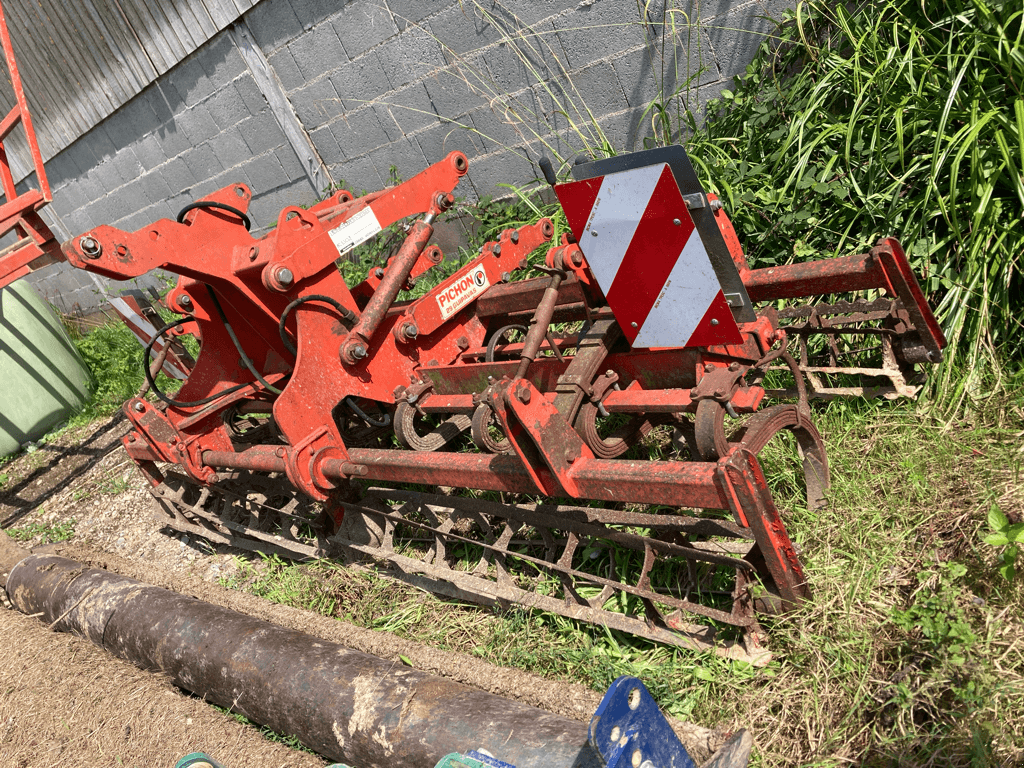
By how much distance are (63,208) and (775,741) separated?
33.1 feet

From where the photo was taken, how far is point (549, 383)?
3.01 metres

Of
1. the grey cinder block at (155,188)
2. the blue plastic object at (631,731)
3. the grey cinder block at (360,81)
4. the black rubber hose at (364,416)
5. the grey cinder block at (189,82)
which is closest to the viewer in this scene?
the blue plastic object at (631,731)

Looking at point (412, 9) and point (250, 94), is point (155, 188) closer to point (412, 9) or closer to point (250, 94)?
point (250, 94)

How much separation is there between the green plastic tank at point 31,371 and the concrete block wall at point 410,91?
173 cm

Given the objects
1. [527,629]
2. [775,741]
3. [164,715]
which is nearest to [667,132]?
[527,629]

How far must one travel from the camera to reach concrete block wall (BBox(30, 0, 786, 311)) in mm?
4418

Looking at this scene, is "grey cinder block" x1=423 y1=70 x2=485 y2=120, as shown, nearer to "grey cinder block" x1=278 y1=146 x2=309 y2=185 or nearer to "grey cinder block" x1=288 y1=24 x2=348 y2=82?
"grey cinder block" x1=288 y1=24 x2=348 y2=82

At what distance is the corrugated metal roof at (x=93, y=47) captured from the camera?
651 cm

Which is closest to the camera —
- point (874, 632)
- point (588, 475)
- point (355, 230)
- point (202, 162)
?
point (874, 632)

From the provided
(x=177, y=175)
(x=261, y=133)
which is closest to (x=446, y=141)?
(x=261, y=133)

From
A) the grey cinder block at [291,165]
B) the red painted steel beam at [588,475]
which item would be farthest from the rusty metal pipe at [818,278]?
the grey cinder block at [291,165]

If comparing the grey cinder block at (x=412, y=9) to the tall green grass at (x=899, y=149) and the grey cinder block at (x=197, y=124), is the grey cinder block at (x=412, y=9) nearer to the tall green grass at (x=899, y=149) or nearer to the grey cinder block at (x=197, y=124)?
the tall green grass at (x=899, y=149)

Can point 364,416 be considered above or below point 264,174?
below

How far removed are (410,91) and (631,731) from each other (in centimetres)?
513
